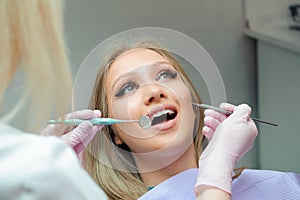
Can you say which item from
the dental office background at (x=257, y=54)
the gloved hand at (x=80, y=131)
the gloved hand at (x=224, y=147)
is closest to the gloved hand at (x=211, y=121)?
the gloved hand at (x=224, y=147)

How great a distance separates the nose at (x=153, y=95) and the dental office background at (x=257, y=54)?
2.18ft

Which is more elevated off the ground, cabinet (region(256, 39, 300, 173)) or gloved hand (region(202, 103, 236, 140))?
gloved hand (region(202, 103, 236, 140))

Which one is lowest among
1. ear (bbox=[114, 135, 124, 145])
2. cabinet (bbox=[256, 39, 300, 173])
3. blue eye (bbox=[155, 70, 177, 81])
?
cabinet (bbox=[256, 39, 300, 173])

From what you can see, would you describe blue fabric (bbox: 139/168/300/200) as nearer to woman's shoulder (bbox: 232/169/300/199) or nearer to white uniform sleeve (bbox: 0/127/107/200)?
woman's shoulder (bbox: 232/169/300/199)

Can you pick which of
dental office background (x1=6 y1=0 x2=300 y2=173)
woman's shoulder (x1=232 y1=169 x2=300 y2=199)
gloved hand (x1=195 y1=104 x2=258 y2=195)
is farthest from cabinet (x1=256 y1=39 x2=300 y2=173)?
gloved hand (x1=195 y1=104 x2=258 y2=195)

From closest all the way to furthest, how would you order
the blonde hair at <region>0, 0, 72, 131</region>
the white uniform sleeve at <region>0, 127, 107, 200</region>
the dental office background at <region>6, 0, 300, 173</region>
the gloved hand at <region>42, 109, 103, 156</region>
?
the white uniform sleeve at <region>0, 127, 107, 200</region>, the blonde hair at <region>0, 0, 72, 131</region>, the gloved hand at <region>42, 109, 103, 156</region>, the dental office background at <region>6, 0, 300, 173</region>

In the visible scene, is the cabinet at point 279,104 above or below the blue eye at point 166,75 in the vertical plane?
below

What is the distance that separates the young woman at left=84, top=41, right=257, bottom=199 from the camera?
50.4 inches

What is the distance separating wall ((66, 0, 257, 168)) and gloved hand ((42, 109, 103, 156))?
1.18 ft

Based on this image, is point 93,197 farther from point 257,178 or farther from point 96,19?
point 96,19

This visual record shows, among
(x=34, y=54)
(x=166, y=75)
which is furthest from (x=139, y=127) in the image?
(x=34, y=54)

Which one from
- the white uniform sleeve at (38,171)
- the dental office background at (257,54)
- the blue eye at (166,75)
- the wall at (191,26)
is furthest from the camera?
the dental office background at (257,54)

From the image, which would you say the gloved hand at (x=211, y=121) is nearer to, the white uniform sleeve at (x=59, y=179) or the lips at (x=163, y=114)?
the lips at (x=163, y=114)

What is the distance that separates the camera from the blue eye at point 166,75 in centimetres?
133
